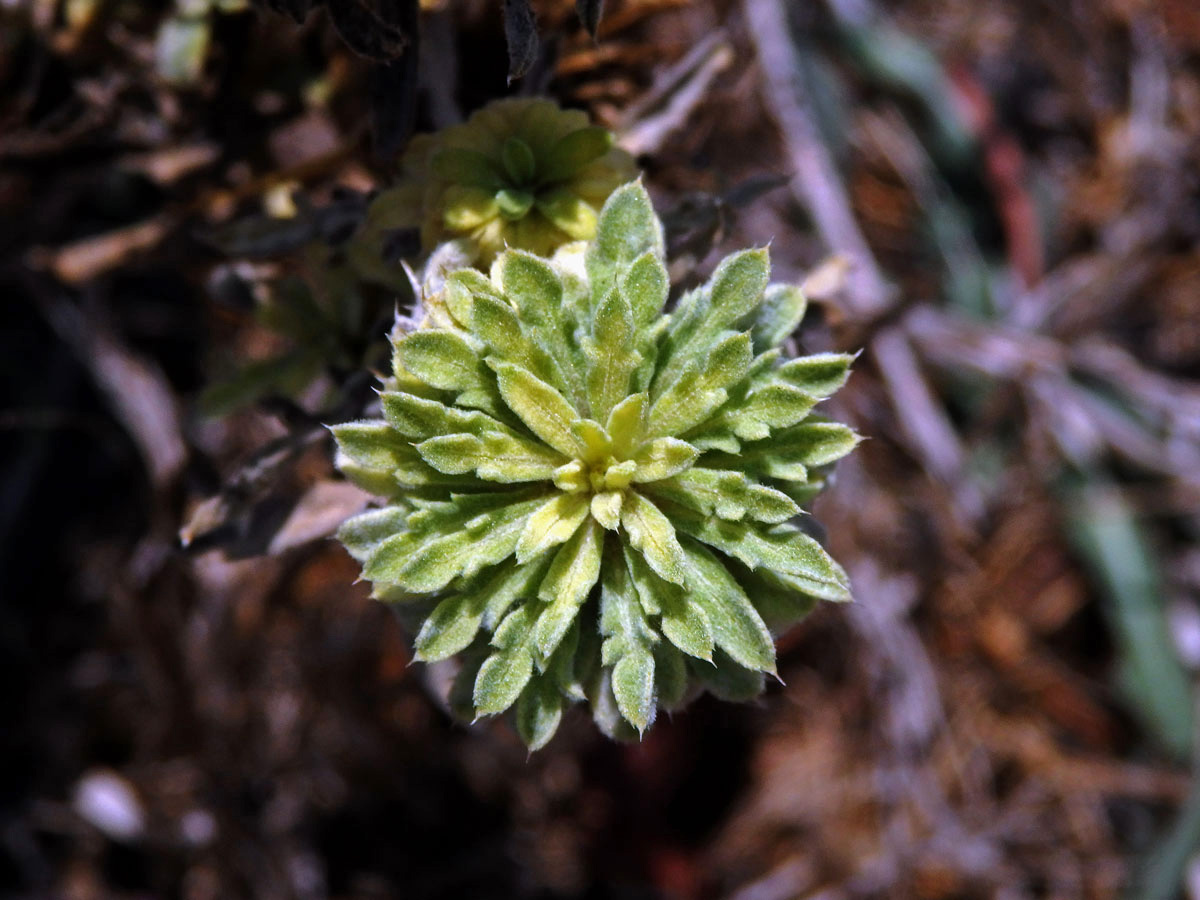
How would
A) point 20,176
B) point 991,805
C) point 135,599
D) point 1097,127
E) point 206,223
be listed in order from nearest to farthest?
point 206,223
point 20,176
point 135,599
point 991,805
point 1097,127

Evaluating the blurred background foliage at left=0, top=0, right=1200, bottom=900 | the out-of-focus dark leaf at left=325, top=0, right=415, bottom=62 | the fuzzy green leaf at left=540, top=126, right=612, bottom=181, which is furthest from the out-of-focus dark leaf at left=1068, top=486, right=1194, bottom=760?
the out-of-focus dark leaf at left=325, top=0, right=415, bottom=62

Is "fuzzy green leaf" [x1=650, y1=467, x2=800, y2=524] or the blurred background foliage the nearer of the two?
"fuzzy green leaf" [x1=650, y1=467, x2=800, y2=524]

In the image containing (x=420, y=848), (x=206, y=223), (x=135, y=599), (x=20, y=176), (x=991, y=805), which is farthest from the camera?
→ (x=991, y=805)

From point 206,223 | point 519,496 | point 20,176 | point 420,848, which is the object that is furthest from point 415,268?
point 420,848

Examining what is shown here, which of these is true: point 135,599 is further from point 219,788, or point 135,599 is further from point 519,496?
point 519,496

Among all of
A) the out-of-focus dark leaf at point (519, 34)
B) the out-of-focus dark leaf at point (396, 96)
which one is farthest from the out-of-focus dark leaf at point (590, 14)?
the out-of-focus dark leaf at point (396, 96)

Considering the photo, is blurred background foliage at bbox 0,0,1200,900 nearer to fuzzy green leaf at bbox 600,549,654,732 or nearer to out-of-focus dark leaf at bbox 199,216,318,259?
out-of-focus dark leaf at bbox 199,216,318,259
